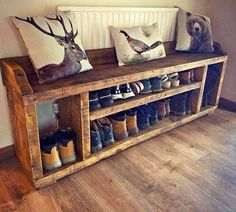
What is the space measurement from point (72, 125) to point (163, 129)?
0.77 m

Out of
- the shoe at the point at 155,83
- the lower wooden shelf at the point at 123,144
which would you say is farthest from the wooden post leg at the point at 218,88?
the shoe at the point at 155,83

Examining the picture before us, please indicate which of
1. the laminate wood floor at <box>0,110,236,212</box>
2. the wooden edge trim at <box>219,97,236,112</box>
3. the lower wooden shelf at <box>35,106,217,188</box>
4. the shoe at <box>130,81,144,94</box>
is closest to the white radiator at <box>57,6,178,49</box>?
the shoe at <box>130,81,144,94</box>

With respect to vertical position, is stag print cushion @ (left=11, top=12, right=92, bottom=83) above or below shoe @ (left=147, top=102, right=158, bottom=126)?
above

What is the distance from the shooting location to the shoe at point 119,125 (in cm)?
168

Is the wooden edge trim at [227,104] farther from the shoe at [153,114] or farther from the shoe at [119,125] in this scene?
the shoe at [119,125]

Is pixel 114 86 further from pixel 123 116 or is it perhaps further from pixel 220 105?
pixel 220 105

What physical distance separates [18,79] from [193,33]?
1563 mm

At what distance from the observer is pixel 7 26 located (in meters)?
1.42

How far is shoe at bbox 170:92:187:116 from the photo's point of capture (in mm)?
2078

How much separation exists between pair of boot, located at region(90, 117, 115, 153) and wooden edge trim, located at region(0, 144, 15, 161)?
57 cm

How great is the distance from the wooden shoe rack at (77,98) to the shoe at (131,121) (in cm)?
5

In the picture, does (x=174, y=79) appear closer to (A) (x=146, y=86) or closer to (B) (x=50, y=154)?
(A) (x=146, y=86)

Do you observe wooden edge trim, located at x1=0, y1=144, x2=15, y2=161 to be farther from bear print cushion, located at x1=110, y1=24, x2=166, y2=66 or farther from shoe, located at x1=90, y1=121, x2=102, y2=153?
bear print cushion, located at x1=110, y1=24, x2=166, y2=66

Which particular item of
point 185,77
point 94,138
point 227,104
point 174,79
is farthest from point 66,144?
point 227,104
